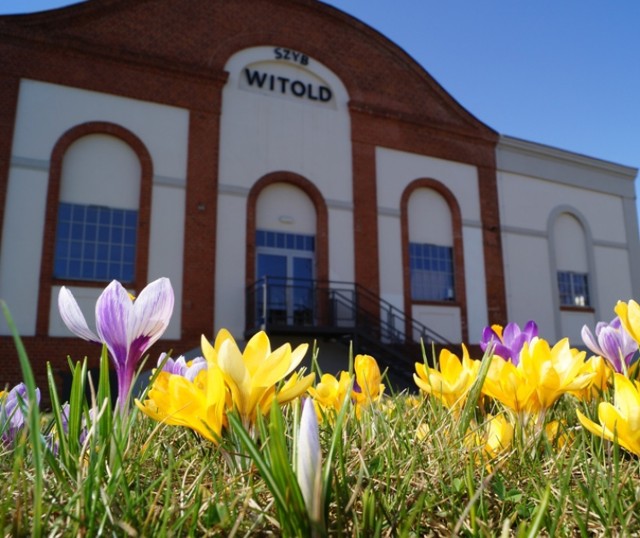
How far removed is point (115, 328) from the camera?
961 mm

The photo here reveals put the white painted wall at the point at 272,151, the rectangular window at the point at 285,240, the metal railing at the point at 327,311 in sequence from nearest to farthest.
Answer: the metal railing at the point at 327,311
the white painted wall at the point at 272,151
the rectangular window at the point at 285,240

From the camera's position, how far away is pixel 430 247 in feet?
51.9

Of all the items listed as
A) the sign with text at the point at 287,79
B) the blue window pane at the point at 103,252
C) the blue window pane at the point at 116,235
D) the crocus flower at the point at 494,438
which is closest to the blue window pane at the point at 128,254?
the blue window pane at the point at 116,235

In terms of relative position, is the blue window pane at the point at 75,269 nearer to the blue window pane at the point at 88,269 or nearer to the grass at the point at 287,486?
the blue window pane at the point at 88,269

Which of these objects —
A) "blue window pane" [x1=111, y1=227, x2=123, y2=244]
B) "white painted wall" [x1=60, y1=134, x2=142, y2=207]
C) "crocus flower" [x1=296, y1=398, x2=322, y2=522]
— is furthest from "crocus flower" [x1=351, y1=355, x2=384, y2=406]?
"white painted wall" [x1=60, y1=134, x2=142, y2=207]

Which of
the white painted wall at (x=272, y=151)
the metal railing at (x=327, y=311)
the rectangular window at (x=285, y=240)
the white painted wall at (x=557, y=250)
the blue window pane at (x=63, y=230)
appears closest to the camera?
the blue window pane at (x=63, y=230)

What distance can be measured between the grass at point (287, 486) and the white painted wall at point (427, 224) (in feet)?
44.2

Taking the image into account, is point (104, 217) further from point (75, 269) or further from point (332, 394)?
point (332, 394)

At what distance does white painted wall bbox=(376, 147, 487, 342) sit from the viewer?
14.8 metres

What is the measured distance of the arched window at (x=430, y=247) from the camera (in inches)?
606

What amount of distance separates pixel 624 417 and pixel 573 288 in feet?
61.9

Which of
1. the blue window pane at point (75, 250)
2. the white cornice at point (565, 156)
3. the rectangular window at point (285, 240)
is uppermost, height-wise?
the white cornice at point (565, 156)

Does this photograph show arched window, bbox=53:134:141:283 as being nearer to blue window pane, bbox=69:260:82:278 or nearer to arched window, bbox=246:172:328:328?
blue window pane, bbox=69:260:82:278

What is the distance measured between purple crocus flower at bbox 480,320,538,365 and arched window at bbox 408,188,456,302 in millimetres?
13669
